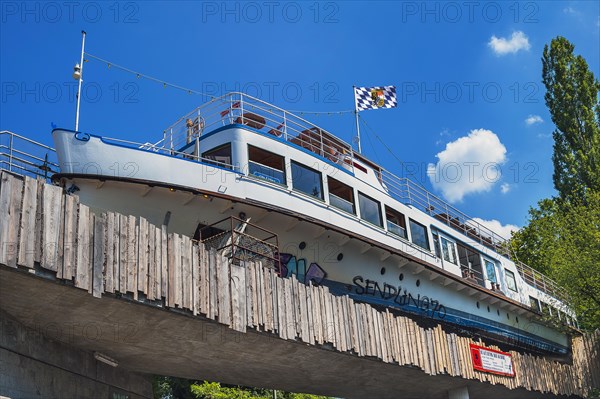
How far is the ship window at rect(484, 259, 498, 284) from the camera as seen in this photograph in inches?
994

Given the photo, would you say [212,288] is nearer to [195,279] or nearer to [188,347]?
[195,279]

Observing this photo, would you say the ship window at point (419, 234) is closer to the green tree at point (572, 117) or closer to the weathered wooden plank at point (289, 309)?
the weathered wooden plank at point (289, 309)

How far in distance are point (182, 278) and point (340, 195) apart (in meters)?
8.92

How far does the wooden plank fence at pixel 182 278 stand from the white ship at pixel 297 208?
3.61 feet

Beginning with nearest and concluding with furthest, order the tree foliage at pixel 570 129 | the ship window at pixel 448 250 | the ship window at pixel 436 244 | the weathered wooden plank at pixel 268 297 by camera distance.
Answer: the weathered wooden plank at pixel 268 297
the ship window at pixel 436 244
the ship window at pixel 448 250
the tree foliage at pixel 570 129

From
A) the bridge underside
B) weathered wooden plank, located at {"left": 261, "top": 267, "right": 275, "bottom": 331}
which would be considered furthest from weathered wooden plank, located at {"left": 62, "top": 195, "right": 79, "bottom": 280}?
weathered wooden plank, located at {"left": 261, "top": 267, "right": 275, "bottom": 331}

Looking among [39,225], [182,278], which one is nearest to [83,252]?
[39,225]

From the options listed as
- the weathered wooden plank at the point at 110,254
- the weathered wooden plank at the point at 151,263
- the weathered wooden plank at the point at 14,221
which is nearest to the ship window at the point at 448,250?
the weathered wooden plank at the point at 151,263

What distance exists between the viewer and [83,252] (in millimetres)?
8641

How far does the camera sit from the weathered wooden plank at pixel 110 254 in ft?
28.8

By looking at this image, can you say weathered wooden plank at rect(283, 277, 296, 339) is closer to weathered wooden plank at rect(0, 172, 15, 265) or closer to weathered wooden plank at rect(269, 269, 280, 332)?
weathered wooden plank at rect(269, 269, 280, 332)

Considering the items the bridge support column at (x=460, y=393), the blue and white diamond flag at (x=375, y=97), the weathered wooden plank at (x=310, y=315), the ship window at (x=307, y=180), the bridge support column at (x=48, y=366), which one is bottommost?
the bridge support column at (x=460, y=393)

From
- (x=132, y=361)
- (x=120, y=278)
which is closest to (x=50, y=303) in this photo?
(x=120, y=278)

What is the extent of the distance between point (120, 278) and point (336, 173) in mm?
9659
